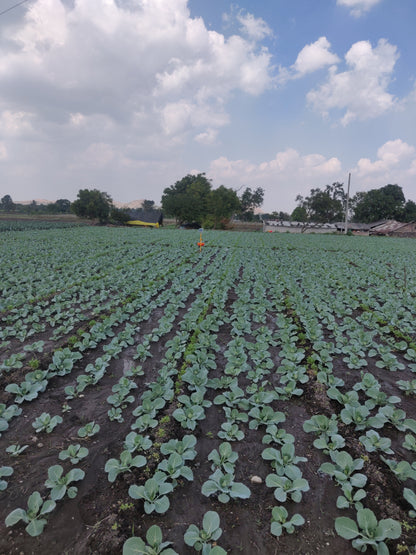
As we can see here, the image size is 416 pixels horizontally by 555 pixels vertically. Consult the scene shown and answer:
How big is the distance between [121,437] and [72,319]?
4.01 metres

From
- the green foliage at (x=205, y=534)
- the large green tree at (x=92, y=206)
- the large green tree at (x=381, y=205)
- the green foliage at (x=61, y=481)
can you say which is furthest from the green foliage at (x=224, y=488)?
the large green tree at (x=381, y=205)

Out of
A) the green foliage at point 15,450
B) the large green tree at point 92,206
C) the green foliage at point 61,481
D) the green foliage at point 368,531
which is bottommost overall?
the green foliage at point 15,450

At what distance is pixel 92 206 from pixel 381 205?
6975 centimetres

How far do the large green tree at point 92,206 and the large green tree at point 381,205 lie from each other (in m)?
65.3

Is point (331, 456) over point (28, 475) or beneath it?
over

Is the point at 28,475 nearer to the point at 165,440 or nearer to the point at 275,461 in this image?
the point at 165,440

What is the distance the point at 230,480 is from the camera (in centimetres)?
236

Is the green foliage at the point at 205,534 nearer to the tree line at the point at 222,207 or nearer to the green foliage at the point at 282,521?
the green foliage at the point at 282,521

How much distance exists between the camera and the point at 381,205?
70188mm

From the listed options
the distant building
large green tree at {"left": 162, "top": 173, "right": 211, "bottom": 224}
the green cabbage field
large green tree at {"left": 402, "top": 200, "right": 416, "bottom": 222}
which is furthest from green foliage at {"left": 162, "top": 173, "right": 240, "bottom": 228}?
the green cabbage field

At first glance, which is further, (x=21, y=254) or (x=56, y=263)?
(x=21, y=254)

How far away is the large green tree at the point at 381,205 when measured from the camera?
6944 centimetres

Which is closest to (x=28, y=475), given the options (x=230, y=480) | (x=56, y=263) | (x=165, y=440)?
(x=165, y=440)

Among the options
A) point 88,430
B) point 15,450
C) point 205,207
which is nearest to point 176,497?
point 88,430
